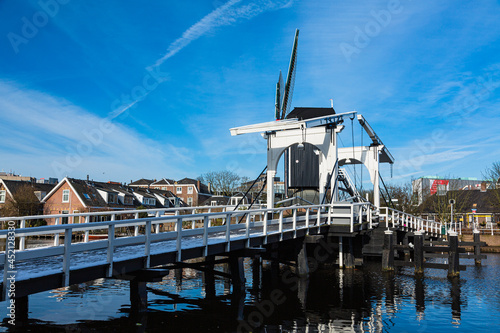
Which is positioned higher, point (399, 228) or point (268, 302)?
point (399, 228)

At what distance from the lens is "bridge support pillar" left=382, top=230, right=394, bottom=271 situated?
61.2 ft

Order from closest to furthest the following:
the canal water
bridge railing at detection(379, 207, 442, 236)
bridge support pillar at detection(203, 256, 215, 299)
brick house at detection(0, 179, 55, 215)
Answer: the canal water
bridge support pillar at detection(203, 256, 215, 299)
bridge railing at detection(379, 207, 442, 236)
brick house at detection(0, 179, 55, 215)

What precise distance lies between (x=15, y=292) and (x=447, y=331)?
9596mm

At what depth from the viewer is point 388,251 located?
18.8 meters

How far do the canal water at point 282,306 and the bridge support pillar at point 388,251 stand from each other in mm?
1437

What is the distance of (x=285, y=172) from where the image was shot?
30.7m

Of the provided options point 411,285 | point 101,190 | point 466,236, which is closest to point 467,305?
point 411,285

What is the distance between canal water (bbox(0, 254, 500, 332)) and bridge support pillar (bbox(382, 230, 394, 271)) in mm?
1437

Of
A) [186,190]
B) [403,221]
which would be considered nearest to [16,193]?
[186,190]

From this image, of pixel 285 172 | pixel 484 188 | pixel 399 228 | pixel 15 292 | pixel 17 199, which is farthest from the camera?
pixel 484 188

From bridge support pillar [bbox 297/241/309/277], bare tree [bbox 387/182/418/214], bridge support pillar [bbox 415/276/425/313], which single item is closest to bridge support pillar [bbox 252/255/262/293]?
bridge support pillar [bbox 297/241/309/277]

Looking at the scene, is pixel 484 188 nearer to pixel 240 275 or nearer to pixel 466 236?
pixel 466 236

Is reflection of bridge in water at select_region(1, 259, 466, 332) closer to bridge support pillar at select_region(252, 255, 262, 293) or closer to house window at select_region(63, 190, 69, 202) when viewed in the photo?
bridge support pillar at select_region(252, 255, 262, 293)

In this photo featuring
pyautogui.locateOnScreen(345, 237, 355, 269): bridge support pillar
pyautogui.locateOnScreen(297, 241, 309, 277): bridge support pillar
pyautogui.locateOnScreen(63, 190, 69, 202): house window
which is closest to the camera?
pyautogui.locateOnScreen(297, 241, 309, 277): bridge support pillar
